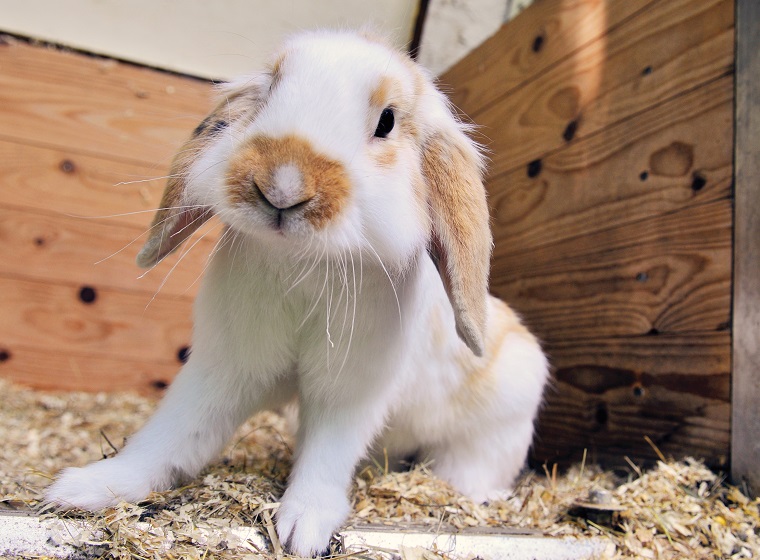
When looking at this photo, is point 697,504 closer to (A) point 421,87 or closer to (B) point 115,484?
(A) point 421,87

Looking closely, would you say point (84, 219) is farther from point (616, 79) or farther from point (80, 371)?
point (616, 79)

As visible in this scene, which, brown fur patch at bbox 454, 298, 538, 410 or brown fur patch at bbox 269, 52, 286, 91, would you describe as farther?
brown fur patch at bbox 454, 298, 538, 410

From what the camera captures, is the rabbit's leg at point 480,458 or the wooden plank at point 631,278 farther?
the rabbit's leg at point 480,458

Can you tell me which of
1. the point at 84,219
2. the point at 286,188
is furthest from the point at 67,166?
the point at 286,188

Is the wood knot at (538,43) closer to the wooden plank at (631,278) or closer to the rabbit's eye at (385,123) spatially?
the wooden plank at (631,278)

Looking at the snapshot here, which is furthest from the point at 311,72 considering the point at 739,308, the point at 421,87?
the point at 739,308

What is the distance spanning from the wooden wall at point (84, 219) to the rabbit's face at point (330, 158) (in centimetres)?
175

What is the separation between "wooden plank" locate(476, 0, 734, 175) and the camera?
2.43 m

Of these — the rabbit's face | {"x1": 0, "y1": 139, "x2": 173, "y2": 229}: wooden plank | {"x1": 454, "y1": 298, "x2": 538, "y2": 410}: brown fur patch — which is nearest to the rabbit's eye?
the rabbit's face

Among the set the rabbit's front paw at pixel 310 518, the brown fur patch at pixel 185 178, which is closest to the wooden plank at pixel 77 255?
the brown fur patch at pixel 185 178

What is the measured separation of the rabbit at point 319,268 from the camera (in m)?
1.61

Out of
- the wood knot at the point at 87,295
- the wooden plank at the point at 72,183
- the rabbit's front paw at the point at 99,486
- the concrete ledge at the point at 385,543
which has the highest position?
the wooden plank at the point at 72,183

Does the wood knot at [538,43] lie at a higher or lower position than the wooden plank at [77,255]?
higher

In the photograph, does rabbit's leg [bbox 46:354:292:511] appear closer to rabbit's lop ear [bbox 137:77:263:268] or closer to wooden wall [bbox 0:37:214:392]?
rabbit's lop ear [bbox 137:77:263:268]
